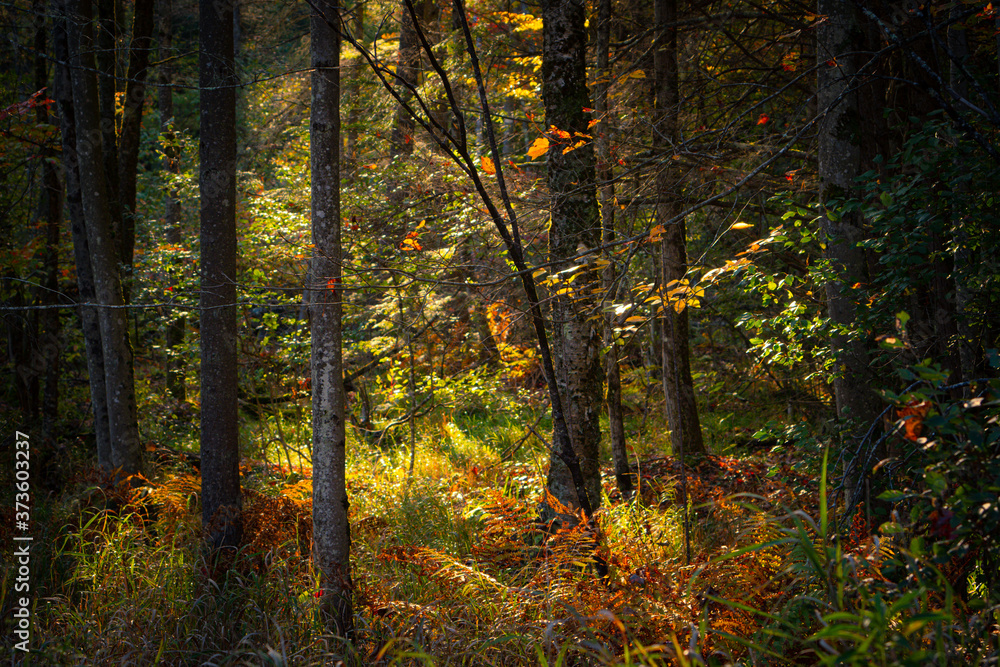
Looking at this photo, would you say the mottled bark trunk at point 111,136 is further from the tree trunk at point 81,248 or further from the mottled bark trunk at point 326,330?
the mottled bark trunk at point 326,330

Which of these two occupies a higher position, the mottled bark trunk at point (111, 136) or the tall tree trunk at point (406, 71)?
the tall tree trunk at point (406, 71)

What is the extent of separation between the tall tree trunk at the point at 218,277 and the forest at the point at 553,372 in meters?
0.03

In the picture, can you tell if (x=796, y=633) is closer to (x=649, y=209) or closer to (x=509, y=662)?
(x=509, y=662)

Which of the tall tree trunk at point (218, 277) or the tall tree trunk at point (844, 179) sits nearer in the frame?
the tall tree trunk at point (844, 179)

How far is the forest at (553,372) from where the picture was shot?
2.82 meters

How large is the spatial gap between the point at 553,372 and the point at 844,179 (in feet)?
7.13

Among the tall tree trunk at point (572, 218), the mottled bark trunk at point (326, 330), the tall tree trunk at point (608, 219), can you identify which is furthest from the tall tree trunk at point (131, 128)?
the tall tree trunk at point (608, 219)

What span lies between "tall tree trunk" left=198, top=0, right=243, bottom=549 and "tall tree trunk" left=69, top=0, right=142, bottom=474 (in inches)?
48.4

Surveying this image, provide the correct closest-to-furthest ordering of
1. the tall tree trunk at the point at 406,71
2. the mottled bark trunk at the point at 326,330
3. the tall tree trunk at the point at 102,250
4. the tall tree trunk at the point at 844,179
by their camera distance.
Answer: the tall tree trunk at the point at 844,179, the mottled bark trunk at the point at 326,330, the tall tree trunk at the point at 102,250, the tall tree trunk at the point at 406,71

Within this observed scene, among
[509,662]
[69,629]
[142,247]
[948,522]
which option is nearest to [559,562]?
[509,662]

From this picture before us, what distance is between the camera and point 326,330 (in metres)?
4.13

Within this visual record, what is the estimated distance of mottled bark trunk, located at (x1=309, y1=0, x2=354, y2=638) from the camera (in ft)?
13.5

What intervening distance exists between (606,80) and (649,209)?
1.97 meters

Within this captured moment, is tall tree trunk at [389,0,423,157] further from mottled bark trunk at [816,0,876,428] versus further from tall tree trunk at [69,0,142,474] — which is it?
mottled bark trunk at [816,0,876,428]
